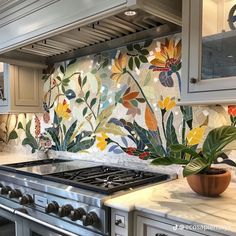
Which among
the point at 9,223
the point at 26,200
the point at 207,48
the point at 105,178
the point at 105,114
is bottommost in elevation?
the point at 9,223

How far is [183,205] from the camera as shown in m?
1.16

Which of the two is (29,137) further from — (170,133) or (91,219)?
(91,219)

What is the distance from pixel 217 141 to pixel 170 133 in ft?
1.77

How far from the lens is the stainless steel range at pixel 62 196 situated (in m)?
1.30

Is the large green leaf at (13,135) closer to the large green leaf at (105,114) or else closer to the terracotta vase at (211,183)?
the large green leaf at (105,114)

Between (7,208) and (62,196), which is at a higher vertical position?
(62,196)

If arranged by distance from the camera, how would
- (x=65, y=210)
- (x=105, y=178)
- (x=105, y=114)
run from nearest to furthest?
(x=65, y=210)
(x=105, y=178)
(x=105, y=114)

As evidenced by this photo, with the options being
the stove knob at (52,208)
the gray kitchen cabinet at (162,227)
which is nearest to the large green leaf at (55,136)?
the stove knob at (52,208)

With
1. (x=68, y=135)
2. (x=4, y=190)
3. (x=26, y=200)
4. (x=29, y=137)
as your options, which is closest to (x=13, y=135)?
(x=29, y=137)

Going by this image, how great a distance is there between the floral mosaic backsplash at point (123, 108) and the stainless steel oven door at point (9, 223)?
2.40 ft

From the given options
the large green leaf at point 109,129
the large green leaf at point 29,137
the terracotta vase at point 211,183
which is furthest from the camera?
Result: the large green leaf at point 29,137

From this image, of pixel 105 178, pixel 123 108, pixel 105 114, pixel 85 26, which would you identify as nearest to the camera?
pixel 105 178

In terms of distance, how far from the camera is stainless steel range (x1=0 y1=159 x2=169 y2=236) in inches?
51.3

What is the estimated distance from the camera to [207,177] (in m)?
1.25
